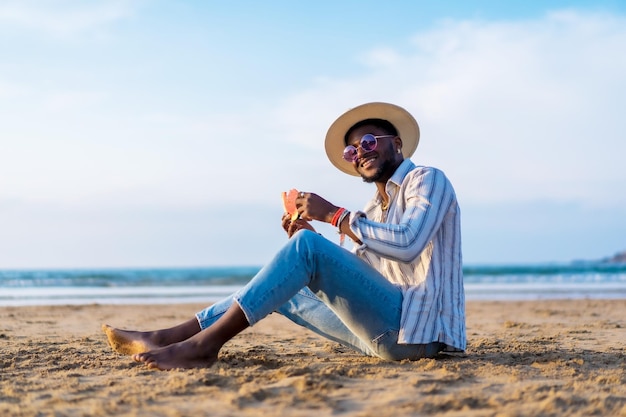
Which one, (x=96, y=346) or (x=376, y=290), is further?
(x=96, y=346)

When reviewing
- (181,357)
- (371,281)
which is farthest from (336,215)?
(181,357)

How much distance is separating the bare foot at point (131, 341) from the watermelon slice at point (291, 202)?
971 mm

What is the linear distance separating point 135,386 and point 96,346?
1.89 metres

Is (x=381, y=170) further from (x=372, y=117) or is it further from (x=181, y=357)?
(x=181, y=357)

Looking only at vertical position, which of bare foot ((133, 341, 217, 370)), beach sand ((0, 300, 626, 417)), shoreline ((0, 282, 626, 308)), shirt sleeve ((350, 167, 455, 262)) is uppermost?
shirt sleeve ((350, 167, 455, 262))

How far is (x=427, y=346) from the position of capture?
131 inches

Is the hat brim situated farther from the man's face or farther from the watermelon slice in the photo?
the watermelon slice

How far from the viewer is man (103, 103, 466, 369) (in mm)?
3008

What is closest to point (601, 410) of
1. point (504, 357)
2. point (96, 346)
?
point (504, 357)

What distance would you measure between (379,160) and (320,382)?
1.22 metres

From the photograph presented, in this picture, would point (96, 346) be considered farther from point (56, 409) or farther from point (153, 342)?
point (56, 409)

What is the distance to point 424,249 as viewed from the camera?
3.10 m

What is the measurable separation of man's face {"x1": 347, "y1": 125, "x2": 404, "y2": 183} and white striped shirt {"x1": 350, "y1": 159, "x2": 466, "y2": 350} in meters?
0.09

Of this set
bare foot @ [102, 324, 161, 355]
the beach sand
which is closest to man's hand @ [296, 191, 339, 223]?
the beach sand
